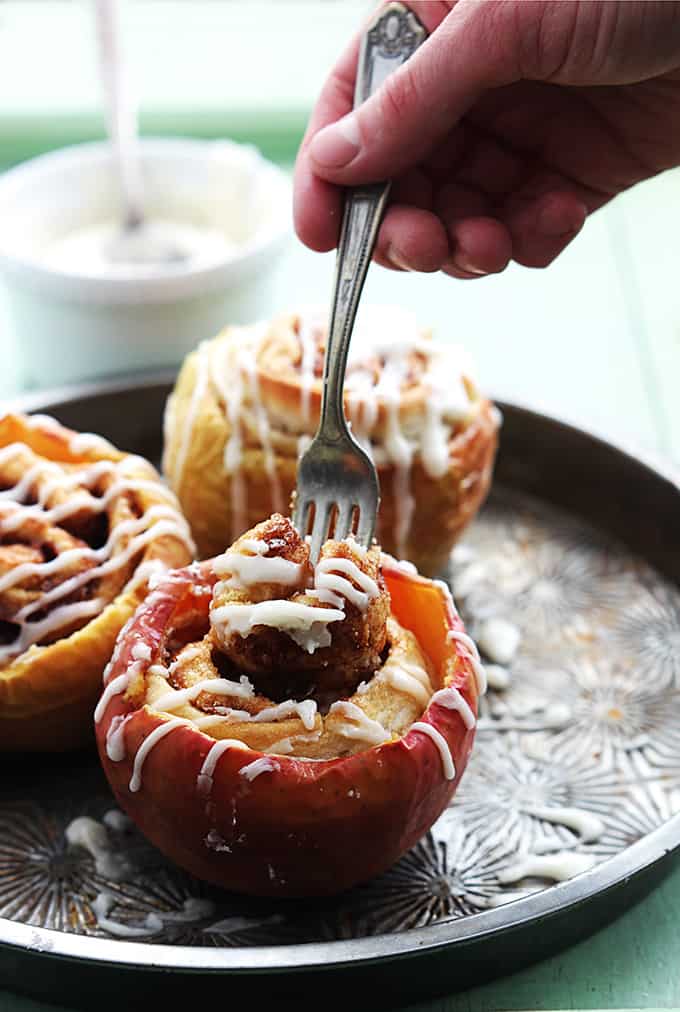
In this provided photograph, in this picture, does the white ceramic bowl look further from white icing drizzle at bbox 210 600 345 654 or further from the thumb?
white icing drizzle at bbox 210 600 345 654

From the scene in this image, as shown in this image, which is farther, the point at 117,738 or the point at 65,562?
the point at 65,562

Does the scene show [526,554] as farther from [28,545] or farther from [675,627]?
[28,545]

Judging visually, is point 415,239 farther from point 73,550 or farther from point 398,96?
point 73,550

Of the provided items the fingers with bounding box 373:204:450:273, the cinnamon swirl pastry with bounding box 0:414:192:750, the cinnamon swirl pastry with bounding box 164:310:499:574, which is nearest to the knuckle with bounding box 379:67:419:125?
the fingers with bounding box 373:204:450:273

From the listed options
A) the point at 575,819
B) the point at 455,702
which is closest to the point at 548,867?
the point at 575,819

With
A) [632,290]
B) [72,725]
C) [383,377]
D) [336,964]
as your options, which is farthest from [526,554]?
[632,290]

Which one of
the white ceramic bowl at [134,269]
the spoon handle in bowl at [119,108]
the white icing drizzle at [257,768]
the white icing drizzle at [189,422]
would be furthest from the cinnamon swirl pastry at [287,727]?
the spoon handle in bowl at [119,108]

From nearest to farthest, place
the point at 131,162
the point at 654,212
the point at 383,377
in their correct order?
1. the point at 383,377
2. the point at 131,162
3. the point at 654,212
